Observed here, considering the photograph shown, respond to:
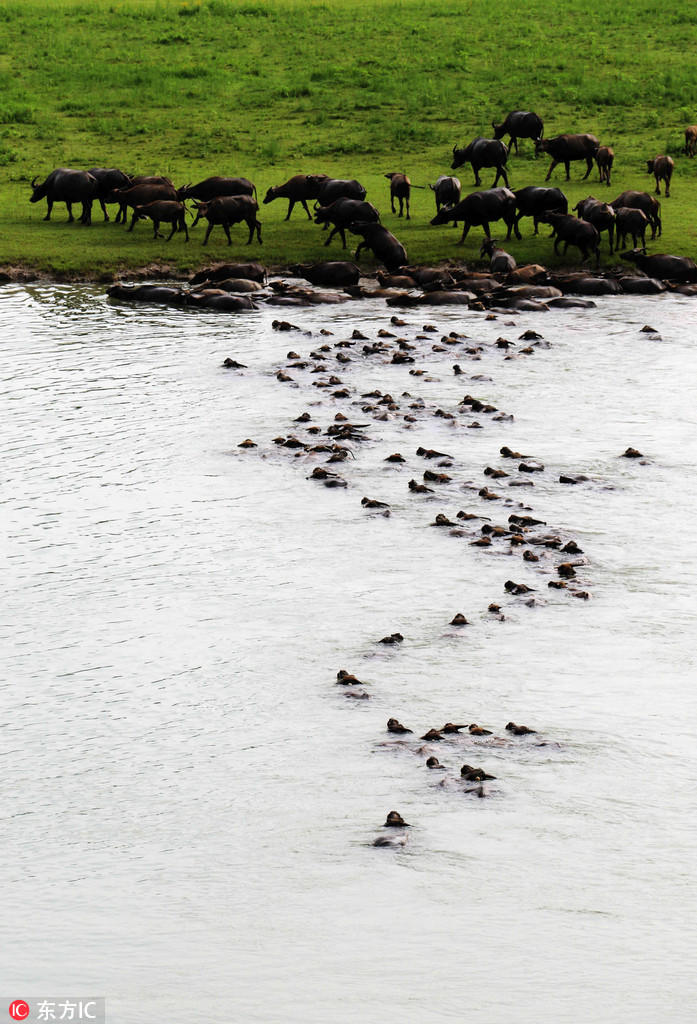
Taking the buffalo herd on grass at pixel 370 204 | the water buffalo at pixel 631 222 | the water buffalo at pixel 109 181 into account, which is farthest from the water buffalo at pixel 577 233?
the water buffalo at pixel 109 181

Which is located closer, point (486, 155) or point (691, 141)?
point (486, 155)

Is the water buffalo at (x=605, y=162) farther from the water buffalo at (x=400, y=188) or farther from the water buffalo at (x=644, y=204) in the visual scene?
the water buffalo at (x=400, y=188)

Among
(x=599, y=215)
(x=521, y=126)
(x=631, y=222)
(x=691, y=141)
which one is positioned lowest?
(x=631, y=222)

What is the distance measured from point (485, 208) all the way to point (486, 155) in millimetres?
4275

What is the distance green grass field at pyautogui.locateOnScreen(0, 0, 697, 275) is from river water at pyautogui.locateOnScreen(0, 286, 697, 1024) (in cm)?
1022

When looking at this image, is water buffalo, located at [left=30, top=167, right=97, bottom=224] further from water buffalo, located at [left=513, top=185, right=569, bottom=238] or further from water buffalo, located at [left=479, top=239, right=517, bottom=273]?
water buffalo, located at [left=513, top=185, right=569, bottom=238]

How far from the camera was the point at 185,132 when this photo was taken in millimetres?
33750

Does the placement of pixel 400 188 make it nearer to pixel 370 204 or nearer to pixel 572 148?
pixel 370 204

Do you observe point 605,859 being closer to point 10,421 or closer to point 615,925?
point 615,925

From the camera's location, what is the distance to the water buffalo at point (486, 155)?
93.3 ft

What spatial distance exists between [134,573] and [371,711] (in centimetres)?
329

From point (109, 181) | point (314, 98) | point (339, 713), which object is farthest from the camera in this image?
point (314, 98)

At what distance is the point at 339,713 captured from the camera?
9.34 metres

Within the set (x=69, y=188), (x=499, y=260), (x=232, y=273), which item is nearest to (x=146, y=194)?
(x=69, y=188)
